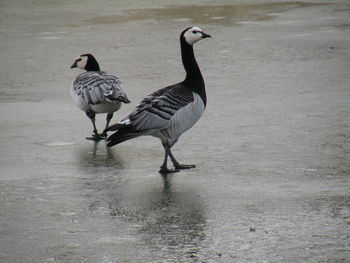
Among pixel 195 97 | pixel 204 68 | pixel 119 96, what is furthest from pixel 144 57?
pixel 195 97

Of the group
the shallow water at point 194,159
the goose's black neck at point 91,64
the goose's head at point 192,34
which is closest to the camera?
the shallow water at point 194,159

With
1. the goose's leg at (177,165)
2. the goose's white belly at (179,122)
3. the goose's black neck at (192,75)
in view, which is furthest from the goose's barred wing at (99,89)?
the goose's leg at (177,165)

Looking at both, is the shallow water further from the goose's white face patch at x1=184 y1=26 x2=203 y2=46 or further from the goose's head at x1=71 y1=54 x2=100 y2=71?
the goose's white face patch at x1=184 y1=26 x2=203 y2=46

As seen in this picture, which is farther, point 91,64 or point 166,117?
point 91,64

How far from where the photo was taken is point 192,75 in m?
8.38

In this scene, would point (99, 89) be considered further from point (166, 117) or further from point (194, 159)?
point (166, 117)

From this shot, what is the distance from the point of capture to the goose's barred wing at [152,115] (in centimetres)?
764

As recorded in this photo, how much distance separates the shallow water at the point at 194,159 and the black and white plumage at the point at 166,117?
0.35 m

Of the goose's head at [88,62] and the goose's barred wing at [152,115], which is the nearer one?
the goose's barred wing at [152,115]

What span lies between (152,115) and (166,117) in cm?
13

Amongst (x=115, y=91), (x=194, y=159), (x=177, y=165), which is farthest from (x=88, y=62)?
(x=177, y=165)

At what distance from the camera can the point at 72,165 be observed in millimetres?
8180

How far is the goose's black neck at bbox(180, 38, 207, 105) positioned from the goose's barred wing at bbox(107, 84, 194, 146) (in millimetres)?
195

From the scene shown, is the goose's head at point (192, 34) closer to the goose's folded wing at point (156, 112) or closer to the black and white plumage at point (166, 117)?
the black and white plumage at point (166, 117)
